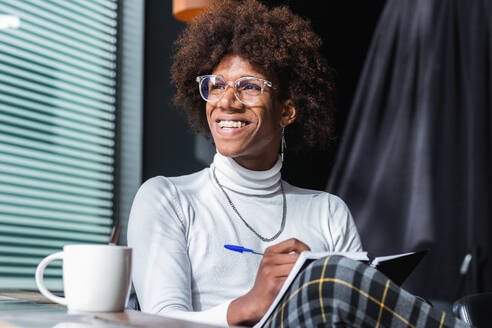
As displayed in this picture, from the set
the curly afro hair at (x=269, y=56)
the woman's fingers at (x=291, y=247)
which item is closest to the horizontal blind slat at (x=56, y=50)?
the curly afro hair at (x=269, y=56)

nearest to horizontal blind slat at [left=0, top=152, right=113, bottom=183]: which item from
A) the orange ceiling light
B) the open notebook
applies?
the orange ceiling light

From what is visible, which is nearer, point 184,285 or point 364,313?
point 364,313

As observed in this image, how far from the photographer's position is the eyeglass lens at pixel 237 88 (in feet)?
5.61

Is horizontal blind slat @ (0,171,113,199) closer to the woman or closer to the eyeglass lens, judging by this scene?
the woman

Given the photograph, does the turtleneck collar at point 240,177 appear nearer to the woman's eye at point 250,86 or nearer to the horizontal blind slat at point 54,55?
the woman's eye at point 250,86

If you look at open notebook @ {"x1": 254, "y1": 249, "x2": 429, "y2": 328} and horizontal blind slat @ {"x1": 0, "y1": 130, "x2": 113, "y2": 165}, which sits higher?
horizontal blind slat @ {"x1": 0, "y1": 130, "x2": 113, "y2": 165}

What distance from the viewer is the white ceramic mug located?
0.87 meters

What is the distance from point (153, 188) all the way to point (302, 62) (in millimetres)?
620

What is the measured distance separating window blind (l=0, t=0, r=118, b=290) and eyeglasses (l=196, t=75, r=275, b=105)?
116 centimetres

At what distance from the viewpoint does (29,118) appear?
2.67m

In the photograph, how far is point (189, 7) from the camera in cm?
252

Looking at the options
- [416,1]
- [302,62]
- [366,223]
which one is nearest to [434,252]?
[366,223]

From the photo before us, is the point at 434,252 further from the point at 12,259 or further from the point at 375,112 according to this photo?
the point at 12,259

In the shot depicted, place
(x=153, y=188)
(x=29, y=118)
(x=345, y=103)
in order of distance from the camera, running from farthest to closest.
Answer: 1. (x=345, y=103)
2. (x=29, y=118)
3. (x=153, y=188)
